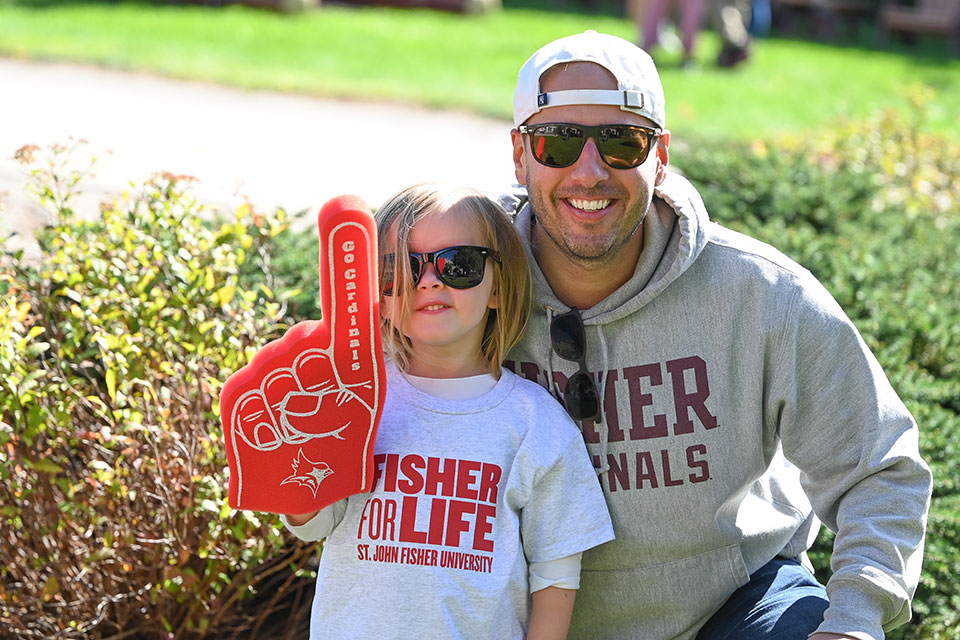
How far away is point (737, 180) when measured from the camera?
5258 millimetres

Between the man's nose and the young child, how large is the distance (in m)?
0.20

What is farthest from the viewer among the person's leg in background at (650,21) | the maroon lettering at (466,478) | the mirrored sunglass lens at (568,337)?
the person's leg in background at (650,21)

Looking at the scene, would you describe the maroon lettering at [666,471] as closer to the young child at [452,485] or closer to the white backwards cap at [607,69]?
the young child at [452,485]

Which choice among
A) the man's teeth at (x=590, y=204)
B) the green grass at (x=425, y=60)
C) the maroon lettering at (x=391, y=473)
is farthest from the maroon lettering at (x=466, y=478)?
the green grass at (x=425, y=60)

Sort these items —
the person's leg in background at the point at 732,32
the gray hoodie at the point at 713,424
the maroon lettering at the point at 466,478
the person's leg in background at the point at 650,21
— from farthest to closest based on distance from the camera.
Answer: the person's leg in background at the point at 732,32
the person's leg in background at the point at 650,21
the gray hoodie at the point at 713,424
the maroon lettering at the point at 466,478

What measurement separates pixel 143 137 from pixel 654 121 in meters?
4.76

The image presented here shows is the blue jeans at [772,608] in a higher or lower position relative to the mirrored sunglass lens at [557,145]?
lower

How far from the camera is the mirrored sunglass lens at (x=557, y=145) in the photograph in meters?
2.34

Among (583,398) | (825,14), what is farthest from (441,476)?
(825,14)

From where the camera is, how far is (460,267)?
226cm

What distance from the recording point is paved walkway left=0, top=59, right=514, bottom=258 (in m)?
5.68

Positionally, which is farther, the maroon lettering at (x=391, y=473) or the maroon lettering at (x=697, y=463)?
the maroon lettering at (x=697, y=463)

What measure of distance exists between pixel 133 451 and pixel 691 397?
1.27 meters

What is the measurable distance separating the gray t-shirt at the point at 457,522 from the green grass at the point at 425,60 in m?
6.57
